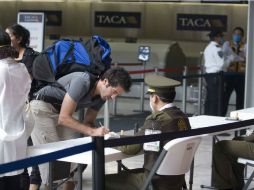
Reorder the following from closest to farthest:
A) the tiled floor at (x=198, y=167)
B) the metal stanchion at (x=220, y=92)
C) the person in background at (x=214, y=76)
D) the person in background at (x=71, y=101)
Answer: the person in background at (x=71, y=101), the tiled floor at (x=198, y=167), the metal stanchion at (x=220, y=92), the person in background at (x=214, y=76)

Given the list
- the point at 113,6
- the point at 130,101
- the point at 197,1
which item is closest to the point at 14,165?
the point at 130,101

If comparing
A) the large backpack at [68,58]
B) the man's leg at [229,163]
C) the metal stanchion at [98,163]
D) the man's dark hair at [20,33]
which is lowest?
the man's leg at [229,163]

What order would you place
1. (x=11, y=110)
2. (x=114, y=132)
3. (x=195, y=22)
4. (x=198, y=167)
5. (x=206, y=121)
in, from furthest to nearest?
(x=195, y=22)
(x=198, y=167)
(x=206, y=121)
(x=114, y=132)
(x=11, y=110)

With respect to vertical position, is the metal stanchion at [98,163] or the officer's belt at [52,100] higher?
the officer's belt at [52,100]

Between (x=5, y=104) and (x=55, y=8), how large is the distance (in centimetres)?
1674

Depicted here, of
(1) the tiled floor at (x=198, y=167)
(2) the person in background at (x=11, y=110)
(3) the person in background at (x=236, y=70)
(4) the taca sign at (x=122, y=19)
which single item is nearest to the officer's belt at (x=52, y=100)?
(2) the person in background at (x=11, y=110)

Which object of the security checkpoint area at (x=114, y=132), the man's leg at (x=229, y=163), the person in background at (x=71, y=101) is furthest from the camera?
the man's leg at (x=229, y=163)

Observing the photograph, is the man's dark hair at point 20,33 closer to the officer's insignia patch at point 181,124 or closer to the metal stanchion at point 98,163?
the officer's insignia patch at point 181,124

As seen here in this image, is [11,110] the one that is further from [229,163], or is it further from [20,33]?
[229,163]

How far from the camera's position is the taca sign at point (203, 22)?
19719 millimetres

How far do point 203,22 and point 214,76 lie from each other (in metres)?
7.90

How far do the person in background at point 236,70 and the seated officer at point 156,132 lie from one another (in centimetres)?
687

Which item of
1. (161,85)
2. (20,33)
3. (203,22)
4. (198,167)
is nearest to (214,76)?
(198,167)

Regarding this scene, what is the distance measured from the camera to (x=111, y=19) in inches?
841
